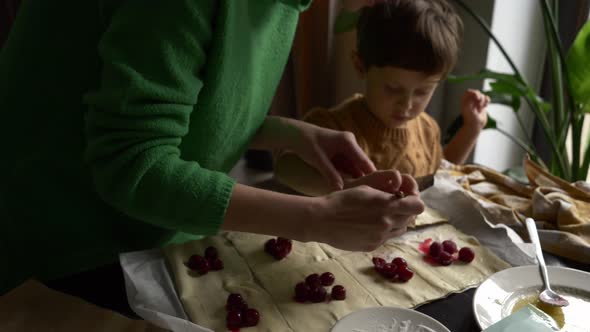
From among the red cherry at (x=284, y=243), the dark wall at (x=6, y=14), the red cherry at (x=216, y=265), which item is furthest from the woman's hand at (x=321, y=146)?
the dark wall at (x=6, y=14)

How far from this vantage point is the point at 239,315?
606 millimetres

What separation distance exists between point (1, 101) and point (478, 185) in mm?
840

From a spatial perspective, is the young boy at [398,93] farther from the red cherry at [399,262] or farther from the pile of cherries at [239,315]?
the pile of cherries at [239,315]

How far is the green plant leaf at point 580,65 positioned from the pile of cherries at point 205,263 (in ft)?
2.69

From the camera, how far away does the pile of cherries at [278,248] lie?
2.41 ft

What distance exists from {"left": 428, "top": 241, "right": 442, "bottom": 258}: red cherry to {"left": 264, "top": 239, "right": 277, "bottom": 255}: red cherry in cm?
24

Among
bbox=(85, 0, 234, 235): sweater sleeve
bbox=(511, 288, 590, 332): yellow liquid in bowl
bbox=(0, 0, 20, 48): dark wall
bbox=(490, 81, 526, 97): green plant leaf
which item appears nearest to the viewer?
bbox=(85, 0, 234, 235): sweater sleeve

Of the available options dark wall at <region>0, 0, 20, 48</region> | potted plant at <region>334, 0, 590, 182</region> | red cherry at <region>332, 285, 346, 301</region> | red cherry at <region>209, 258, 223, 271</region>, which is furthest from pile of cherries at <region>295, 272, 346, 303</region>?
dark wall at <region>0, 0, 20, 48</region>

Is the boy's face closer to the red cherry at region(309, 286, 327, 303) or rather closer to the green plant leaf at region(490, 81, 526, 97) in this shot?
the green plant leaf at region(490, 81, 526, 97)

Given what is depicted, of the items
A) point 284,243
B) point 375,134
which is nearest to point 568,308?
point 284,243

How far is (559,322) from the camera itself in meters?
0.61

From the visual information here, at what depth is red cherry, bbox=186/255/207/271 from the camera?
2.30ft

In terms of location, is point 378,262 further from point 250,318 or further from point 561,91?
point 561,91

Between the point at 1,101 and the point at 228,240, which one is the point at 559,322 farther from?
the point at 1,101
